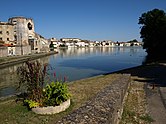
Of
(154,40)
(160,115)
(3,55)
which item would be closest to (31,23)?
(3,55)

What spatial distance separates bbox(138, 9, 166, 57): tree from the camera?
44625 millimetres

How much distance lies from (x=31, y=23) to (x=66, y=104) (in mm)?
79479

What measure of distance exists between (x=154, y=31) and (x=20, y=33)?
49994mm

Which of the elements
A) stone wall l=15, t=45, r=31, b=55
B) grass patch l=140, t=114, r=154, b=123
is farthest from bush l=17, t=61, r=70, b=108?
stone wall l=15, t=45, r=31, b=55

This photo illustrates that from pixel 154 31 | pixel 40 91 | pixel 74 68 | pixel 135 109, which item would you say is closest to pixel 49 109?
pixel 40 91

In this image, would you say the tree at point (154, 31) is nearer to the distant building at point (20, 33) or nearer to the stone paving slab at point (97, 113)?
the distant building at point (20, 33)

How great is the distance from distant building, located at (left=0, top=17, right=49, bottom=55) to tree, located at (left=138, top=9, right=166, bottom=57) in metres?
37.9

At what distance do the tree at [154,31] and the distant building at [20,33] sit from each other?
124 ft

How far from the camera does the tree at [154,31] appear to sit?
4462 cm

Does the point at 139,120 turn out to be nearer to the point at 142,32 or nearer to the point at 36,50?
the point at 142,32

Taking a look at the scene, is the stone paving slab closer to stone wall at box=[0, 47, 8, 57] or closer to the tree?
the tree

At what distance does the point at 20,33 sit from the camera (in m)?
75.8

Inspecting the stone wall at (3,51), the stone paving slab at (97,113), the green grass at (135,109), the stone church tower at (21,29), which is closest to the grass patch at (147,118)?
the green grass at (135,109)

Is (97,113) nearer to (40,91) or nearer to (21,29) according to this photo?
(40,91)
